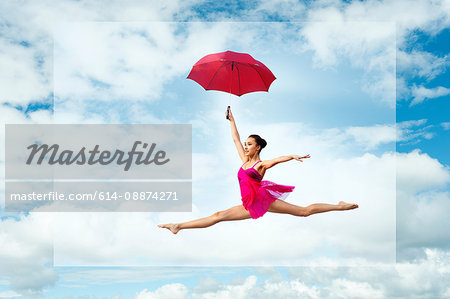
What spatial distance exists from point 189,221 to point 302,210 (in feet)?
7.93

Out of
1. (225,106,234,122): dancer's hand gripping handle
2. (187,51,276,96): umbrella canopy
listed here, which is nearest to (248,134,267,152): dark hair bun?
(225,106,234,122): dancer's hand gripping handle

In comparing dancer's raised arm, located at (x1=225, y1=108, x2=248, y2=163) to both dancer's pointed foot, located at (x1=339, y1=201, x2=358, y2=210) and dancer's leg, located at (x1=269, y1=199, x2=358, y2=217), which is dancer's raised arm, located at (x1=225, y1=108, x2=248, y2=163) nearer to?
dancer's leg, located at (x1=269, y1=199, x2=358, y2=217)

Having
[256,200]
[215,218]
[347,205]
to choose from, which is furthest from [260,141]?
[347,205]

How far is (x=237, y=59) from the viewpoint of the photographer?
12.1 m

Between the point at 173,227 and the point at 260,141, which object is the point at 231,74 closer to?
the point at 260,141

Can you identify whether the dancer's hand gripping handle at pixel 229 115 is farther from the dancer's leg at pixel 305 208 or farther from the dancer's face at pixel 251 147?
the dancer's leg at pixel 305 208

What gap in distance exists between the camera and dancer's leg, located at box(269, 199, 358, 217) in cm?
1209

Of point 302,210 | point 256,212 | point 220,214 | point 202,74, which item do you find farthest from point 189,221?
point 202,74

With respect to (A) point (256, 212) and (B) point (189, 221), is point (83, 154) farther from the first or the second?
(A) point (256, 212)

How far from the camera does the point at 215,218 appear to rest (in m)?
12.1

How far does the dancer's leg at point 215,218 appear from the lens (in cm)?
1207

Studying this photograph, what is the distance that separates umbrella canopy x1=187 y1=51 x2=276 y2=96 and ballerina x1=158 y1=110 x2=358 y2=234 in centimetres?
123

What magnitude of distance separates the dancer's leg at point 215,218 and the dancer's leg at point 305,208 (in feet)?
2.01

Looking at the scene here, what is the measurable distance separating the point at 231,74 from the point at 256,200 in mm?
2787
